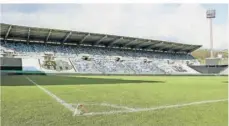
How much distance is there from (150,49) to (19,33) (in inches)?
1151

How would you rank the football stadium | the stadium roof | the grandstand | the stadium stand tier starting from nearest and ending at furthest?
the football stadium < the stadium stand tier < the grandstand < the stadium roof

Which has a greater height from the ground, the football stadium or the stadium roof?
the stadium roof

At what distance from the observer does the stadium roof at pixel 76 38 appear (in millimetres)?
43000

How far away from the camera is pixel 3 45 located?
1677 inches

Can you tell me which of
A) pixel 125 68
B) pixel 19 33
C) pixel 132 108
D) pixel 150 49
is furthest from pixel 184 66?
pixel 132 108

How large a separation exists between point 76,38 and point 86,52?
127 inches

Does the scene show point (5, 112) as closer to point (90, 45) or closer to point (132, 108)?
point (132, 108)

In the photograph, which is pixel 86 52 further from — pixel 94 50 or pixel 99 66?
pixel 99 66

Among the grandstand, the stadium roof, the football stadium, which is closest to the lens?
the football stadium

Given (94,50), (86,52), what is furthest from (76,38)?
(94,50)

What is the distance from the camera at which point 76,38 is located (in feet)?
161

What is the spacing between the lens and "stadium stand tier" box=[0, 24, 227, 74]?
41.3m

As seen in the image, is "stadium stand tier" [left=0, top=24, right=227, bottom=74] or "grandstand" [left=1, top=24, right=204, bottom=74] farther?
"grandstand" [left=1, top=24, right=204, bottom=74]

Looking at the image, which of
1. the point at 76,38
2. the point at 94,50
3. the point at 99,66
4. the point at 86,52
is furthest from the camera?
the point at 94,50
